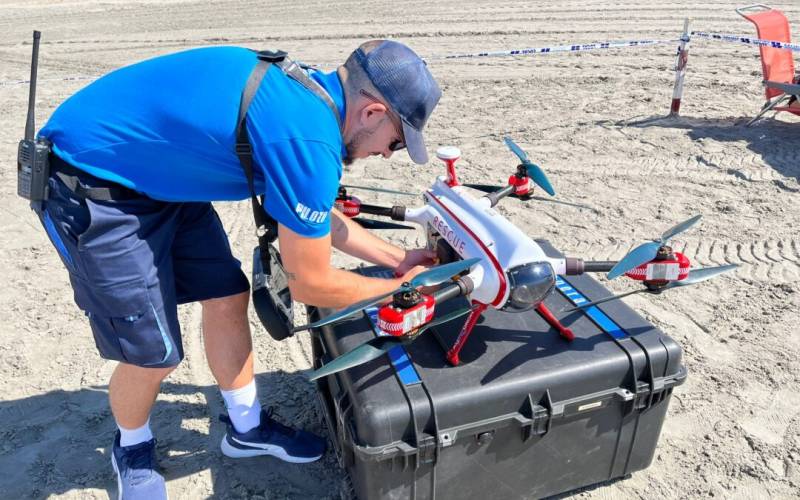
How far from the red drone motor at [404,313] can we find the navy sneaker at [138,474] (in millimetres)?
1263

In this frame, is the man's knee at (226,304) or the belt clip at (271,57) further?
the man's knee at (226,304)

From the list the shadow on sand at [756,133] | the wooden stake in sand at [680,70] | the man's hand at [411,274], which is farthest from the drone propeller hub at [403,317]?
the wooden stake in sand at [680,70]

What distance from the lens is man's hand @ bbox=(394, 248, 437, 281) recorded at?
2672 millimetres

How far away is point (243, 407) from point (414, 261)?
3.12ft

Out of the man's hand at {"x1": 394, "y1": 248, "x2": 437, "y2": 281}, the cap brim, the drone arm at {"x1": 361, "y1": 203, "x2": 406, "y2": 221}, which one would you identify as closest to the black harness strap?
the cap brim

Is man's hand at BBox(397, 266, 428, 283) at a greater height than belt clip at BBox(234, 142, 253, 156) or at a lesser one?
lesser

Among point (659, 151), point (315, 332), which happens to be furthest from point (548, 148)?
point (315, 332)

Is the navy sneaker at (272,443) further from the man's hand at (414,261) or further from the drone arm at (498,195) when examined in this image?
the drone arm at (498,195)

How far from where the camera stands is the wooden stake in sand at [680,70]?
6.64 m

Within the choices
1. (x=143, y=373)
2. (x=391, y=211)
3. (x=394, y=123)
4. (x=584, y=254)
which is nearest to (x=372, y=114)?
(x=394, y=123)

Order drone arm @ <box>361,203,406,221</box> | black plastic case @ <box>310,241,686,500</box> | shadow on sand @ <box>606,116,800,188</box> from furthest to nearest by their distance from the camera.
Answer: shadow on sand @ <box>606,116,800,188</box> → drone arm @ <box>361,203,406,221</box> → black plastic case @ <box>310,241,686,500</box>

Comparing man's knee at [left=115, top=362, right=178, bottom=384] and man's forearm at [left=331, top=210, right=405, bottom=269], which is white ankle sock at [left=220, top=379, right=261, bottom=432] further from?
man's forearm at [left=331, top=210, right=405, bottom=269]

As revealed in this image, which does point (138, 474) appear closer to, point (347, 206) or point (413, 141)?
point (347, 206)

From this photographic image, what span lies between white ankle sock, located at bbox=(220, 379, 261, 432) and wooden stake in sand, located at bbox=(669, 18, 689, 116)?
586 centimetres
